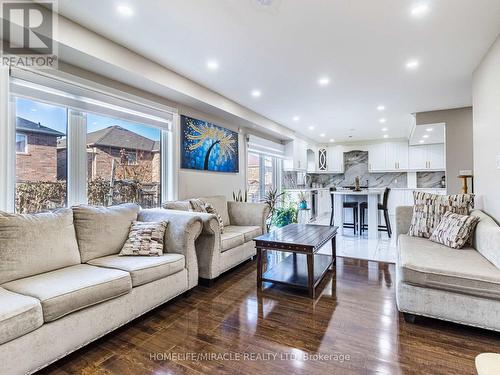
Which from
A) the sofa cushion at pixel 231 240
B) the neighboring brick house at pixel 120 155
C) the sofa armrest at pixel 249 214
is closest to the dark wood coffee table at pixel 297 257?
the sofa cushion at pixel 231 240

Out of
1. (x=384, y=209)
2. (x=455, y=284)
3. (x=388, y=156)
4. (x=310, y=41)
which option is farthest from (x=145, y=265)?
(x=388, y=156)

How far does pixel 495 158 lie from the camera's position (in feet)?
8.62

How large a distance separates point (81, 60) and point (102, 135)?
791mm

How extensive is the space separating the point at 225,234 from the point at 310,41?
234 centimetres

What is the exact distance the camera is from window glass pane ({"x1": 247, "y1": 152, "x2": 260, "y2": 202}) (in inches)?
228

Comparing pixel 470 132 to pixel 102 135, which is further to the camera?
pixel 470 132

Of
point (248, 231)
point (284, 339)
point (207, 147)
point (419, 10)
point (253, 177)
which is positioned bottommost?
point (284, 339)

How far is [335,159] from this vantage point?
345 inches

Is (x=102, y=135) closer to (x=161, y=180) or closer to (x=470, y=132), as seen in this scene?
(x=161, y=180)

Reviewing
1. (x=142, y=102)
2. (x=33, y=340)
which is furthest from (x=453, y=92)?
(x=33, y=340)

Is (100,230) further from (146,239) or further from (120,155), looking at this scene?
(120,155)

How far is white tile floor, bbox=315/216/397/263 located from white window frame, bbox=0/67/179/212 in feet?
9.05

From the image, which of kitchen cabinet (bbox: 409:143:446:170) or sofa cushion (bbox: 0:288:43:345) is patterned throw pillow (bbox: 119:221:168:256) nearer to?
sofa cushion (bbox: 0:288:43:345)

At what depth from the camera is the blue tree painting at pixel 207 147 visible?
3.92m
